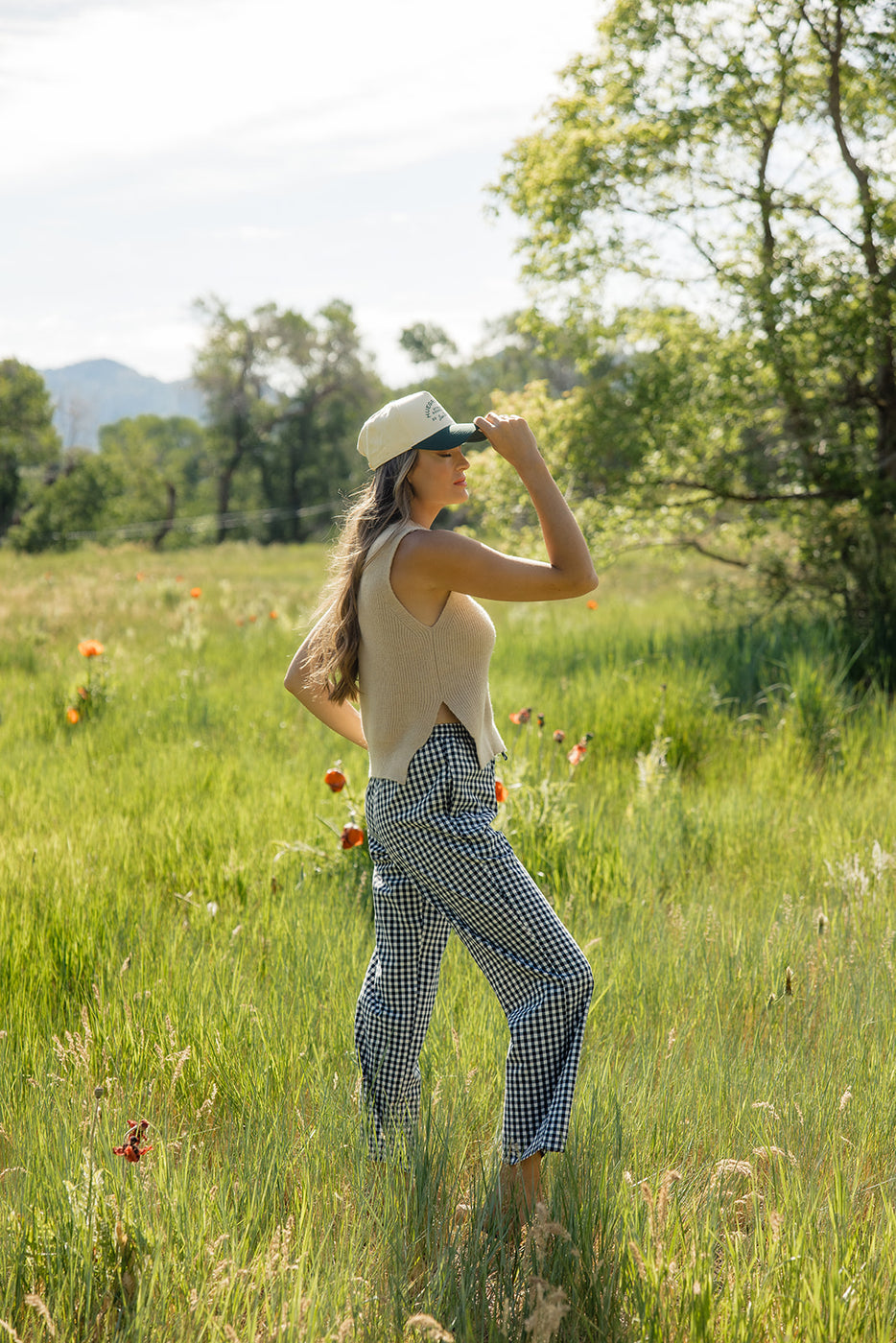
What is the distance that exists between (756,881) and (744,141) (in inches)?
349

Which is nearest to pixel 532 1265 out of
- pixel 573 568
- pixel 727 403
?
pixel 573 568

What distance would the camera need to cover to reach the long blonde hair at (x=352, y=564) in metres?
2.52

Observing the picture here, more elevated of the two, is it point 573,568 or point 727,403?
point 727,403

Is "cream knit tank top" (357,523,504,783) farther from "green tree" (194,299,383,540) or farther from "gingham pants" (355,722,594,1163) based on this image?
"green tree" (194,299,383,540)

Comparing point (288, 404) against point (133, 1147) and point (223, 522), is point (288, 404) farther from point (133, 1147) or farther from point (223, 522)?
point (133, 1147)

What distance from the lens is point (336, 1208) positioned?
87.1 inches

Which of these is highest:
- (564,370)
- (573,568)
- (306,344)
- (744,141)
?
(306,344)

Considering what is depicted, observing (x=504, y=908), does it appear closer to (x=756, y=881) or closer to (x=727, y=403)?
(x=756, y=881)

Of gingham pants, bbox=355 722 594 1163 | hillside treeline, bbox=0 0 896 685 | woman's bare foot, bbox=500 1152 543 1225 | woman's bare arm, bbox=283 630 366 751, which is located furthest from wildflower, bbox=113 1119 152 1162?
hillside treeline, bbox=0 0 896 685

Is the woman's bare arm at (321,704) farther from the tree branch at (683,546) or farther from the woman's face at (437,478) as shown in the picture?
the tree branch at (683,546)

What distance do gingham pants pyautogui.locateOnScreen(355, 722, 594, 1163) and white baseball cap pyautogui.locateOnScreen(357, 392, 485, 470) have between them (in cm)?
69

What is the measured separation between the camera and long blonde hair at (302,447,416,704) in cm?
252

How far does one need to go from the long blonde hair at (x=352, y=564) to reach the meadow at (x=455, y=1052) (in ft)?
3.15

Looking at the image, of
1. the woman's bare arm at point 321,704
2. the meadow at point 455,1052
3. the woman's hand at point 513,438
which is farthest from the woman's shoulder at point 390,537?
the meadow at point 455,1052
